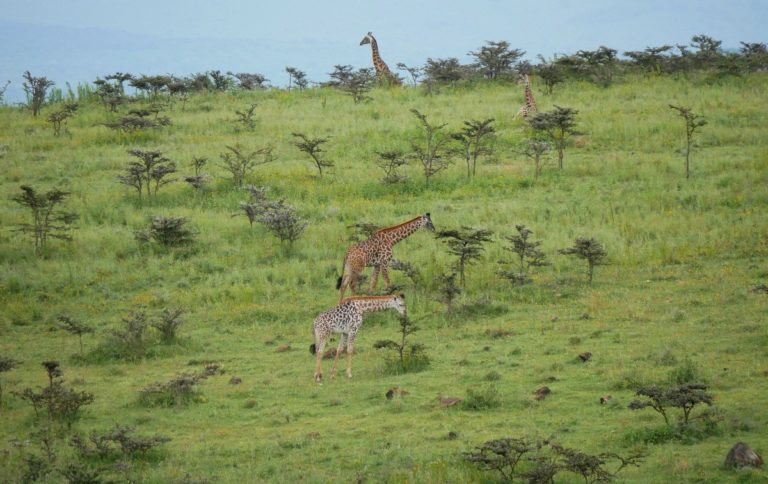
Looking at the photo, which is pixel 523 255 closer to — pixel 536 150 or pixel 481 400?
pixel 536 150

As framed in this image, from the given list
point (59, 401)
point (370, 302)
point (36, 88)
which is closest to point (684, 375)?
point (370, 302)

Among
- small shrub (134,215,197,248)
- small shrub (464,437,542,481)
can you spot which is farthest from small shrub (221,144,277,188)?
small shrub (464,437,542,481)

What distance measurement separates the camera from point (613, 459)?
11.1 m

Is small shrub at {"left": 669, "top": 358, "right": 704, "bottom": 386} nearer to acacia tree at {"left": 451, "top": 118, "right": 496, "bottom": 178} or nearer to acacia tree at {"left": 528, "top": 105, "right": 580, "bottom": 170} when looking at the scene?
acacia tree at {"left": 451, "top": 118, "right": 496, "bottom": 178}

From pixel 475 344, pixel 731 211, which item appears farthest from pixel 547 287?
pixel 731 211

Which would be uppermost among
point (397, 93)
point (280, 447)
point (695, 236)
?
point (397, 93)

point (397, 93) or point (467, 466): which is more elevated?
point (397, 93)

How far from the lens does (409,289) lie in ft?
69.7

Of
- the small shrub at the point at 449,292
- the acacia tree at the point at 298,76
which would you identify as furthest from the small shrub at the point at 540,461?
the acacia tree at the point at 298,76

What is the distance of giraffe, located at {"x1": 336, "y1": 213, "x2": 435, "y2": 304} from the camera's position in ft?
66.4

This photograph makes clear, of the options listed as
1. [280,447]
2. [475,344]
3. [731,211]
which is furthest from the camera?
[731,211]

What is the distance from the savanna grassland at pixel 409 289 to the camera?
12305 millimetres

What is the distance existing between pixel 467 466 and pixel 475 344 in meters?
6.17

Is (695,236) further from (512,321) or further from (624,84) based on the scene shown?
(624,84)
